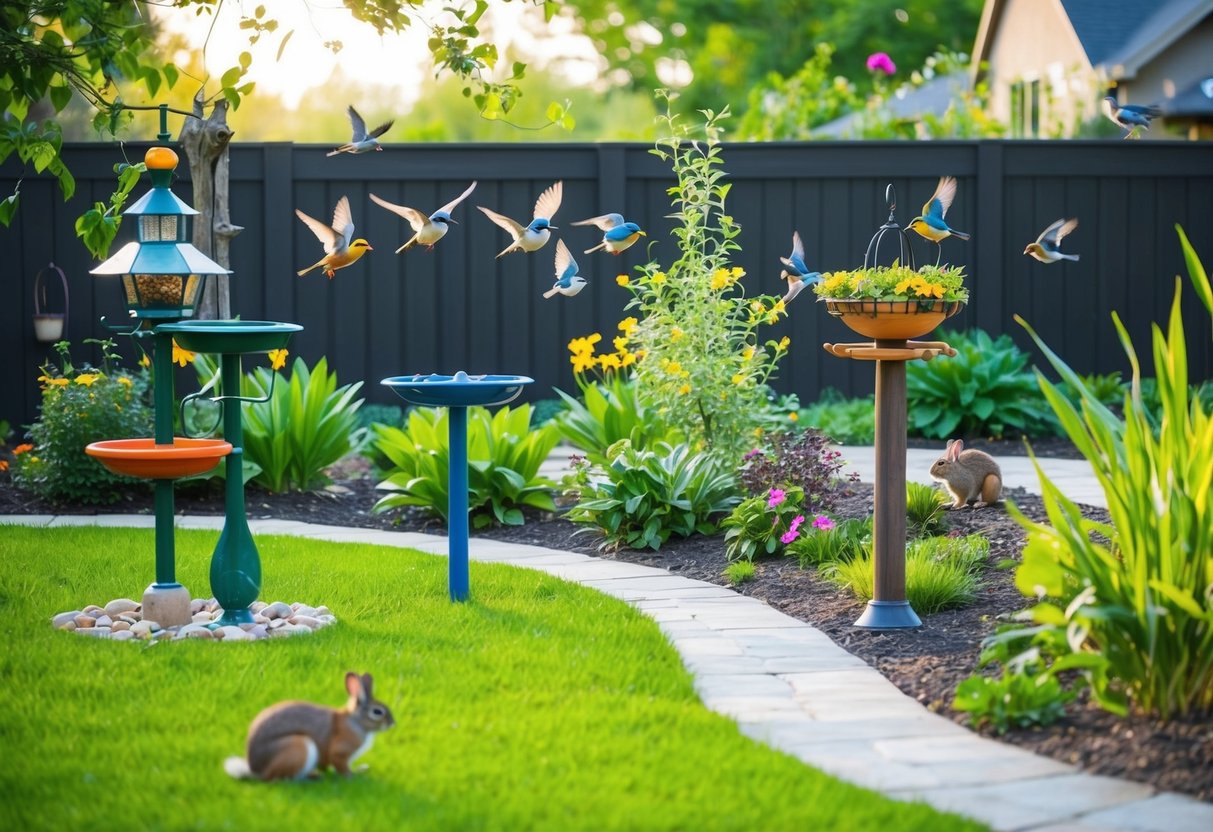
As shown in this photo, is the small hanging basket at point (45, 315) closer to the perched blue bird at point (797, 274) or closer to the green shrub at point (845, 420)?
the green shrub at point (845, 420)

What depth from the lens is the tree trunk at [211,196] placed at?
8.35 metres

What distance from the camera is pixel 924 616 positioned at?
5.18 metres

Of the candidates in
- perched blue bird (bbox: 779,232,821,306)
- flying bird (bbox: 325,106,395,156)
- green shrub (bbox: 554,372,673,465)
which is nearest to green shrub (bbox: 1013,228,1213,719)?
perched blue bird (bbox: 779,232,821,306)

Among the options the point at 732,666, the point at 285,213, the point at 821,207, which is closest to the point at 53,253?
the point at 285,213

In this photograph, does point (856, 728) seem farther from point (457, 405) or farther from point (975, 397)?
point (975, 397)

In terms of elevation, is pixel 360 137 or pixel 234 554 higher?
pixel 360 137

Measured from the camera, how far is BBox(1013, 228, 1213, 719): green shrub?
3.67 meters

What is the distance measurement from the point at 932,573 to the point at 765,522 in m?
1.12

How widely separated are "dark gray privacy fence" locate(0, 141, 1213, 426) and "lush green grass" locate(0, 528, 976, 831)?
4740 millimetres

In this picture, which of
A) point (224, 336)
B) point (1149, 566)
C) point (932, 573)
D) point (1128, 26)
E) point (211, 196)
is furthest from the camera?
point (1128, 26)

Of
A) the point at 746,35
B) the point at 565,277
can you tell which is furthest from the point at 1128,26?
the point at 746,35

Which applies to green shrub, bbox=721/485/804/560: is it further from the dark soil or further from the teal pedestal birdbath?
the teal pedestal birdbath

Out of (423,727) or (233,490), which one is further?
(233,490)

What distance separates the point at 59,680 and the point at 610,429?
154 inches
